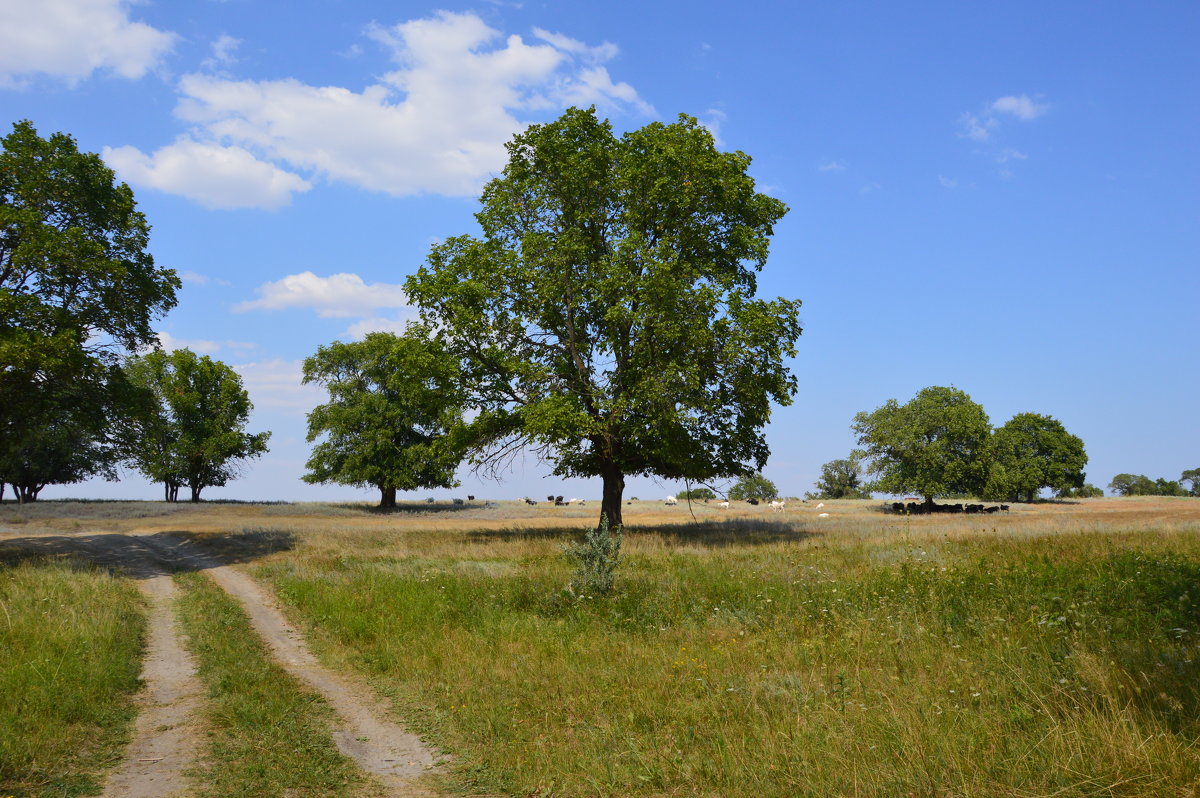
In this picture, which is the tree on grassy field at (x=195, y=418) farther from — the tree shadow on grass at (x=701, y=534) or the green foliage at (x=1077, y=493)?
the green foliage at (x=1077, y=493)

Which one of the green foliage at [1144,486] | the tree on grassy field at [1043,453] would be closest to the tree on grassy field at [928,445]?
the tree on grassy field at [1043,453]

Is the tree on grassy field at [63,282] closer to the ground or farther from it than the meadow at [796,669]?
farther from it

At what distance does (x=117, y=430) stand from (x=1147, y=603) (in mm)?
33643

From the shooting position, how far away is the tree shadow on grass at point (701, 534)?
88.3ft

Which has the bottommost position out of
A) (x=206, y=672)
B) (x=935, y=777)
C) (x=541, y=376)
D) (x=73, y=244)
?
(x=206, y=672)

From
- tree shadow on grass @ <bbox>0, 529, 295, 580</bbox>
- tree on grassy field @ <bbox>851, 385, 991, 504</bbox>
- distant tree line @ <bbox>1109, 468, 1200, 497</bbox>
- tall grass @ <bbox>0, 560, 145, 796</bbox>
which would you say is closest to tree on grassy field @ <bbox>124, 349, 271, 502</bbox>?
tree shadow on grass @ <bbox>0, 529, 295, 580</bbox>

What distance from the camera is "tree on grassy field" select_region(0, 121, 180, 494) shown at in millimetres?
23312

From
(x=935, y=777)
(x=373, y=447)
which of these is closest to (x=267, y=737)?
(x=935, y=777)

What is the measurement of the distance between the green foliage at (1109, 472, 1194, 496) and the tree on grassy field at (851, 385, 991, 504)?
302 feet

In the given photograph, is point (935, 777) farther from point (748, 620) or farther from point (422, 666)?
point (422, 666)

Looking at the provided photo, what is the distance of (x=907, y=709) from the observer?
6668 millimetres

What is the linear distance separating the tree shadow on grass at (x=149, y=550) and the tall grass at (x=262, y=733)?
13461 millimetres

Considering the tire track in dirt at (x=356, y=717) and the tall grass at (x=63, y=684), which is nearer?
the tall grass at (x=63, y=684)

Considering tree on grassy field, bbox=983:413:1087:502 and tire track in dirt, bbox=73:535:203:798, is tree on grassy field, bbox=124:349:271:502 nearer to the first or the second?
tire track in dirt, bbox=73:535:203:798
